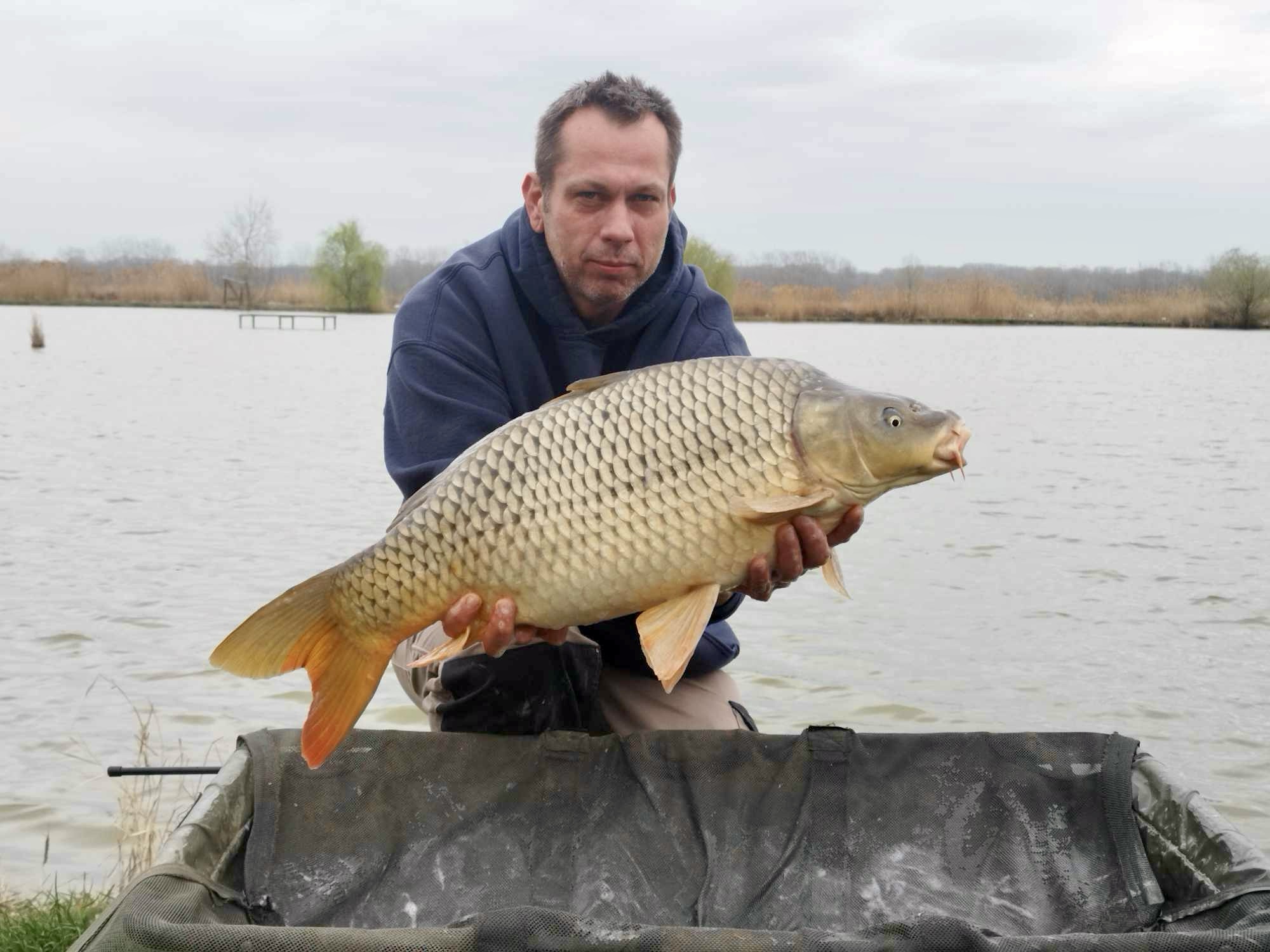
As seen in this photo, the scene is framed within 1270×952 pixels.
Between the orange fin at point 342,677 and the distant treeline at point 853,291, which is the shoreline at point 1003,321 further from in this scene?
the orange fin at point 342,677

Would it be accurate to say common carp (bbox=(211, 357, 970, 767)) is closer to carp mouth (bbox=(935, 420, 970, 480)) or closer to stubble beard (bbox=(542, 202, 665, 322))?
carp mouth (bbox=(935, 420, 970, 480))

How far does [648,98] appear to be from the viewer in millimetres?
2166

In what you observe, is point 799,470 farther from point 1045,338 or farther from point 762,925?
point 1045,338

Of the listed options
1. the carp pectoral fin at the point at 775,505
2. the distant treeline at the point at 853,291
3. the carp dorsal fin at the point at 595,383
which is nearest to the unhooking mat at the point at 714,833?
the carp pectoral fin at the point at 775,505

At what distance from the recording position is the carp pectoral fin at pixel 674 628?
5.25ft

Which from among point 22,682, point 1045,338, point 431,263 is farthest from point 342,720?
point 431,263

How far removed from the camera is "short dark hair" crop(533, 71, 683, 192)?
212cm

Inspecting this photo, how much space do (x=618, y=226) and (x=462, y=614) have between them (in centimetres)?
76

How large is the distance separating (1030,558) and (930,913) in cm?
A: 420

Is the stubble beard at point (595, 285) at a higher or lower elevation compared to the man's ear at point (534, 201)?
lower

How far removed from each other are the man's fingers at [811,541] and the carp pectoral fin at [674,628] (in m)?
0.13

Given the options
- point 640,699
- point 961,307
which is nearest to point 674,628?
point 640,699

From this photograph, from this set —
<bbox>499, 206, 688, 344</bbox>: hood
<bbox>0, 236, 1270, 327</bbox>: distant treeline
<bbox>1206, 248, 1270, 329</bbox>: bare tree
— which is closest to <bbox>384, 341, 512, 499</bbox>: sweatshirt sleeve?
<bbox>499, 206, 688, 344</bbox>: hood

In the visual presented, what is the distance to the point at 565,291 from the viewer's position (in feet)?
7.32
